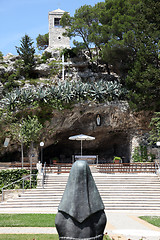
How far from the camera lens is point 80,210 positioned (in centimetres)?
487

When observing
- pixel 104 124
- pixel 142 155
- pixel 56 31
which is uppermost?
pixel 56 31

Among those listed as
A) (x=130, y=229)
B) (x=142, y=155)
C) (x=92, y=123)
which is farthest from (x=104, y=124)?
(x=130, y=229)

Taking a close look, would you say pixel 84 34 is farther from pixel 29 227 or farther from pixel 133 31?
pixel 29 227

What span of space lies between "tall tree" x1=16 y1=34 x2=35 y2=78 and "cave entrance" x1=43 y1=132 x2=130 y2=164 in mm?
8629

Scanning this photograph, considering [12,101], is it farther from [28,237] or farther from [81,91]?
[28,237]

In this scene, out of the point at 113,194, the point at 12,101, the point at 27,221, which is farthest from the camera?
the point at 12,101

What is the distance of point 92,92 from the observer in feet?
88.2

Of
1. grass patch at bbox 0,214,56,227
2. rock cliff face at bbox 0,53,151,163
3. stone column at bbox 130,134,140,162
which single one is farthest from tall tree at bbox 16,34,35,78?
grass patch at bbox 0,214,56,227

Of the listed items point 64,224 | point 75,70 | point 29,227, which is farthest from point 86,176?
point 75,70

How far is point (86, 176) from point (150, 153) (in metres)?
21.6

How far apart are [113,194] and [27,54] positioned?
21.1 metres

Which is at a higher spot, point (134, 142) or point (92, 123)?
point (92, 123)

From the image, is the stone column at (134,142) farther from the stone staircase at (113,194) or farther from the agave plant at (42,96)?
the agave plant at (42,96)

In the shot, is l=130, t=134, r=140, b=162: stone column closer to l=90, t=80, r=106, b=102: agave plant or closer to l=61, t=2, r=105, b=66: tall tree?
l=90, t=80, r=106, b=102: agave plant
